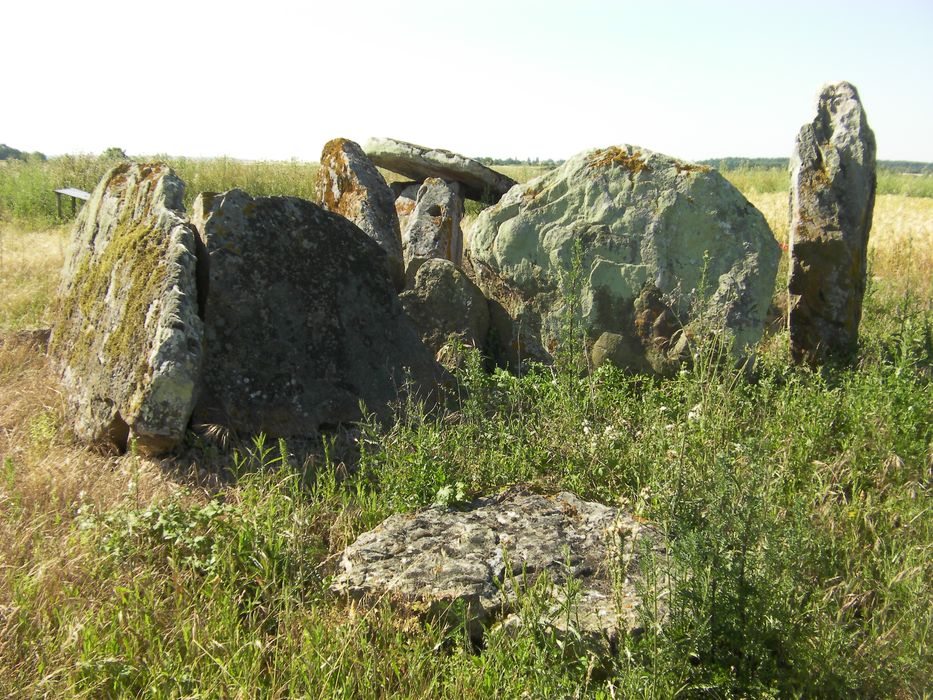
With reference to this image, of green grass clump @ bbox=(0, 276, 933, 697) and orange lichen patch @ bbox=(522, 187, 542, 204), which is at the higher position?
orange lichen patch @ bbox=(522, 187, 542, 204)

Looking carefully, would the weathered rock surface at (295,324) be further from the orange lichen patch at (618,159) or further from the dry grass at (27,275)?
the dry grass at (27,275)

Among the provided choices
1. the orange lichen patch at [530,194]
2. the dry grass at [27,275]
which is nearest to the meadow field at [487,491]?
the dry grass at [27,275]

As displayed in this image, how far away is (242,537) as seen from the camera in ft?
11.1

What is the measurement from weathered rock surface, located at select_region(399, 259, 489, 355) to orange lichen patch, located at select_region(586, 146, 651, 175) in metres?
1.63

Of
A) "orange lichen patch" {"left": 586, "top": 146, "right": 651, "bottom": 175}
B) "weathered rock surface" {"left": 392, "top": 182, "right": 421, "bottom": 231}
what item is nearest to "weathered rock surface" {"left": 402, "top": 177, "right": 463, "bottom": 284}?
"weathered rock surface" {"left": 392, "top": 182, "right": 421, "bottom": 231}

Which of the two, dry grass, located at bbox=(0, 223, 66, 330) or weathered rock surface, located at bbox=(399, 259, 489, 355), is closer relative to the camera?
weathered rock surface, located at bbox=(399, 259, 489, 355)

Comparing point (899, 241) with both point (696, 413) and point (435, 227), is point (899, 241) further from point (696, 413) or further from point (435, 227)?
point (696, 413)

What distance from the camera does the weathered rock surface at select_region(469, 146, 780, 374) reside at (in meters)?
6.10

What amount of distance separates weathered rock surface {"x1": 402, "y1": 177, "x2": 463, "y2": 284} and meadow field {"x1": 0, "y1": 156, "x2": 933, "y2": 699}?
3.13 meters

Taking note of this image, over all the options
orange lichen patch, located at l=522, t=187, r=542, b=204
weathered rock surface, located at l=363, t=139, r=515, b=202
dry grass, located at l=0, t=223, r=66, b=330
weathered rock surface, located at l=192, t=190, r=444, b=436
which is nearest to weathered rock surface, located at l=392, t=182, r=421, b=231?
weathered rock surface, located at l=363, t=139, r=515, b=202

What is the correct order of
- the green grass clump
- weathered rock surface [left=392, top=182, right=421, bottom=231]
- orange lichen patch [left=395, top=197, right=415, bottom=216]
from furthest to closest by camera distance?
orange lichen patch [left=395, top=197, right=415, bottom=216] < weathered rock surface [left=392, top=182, right=421, bottom=231] < the green grass clump

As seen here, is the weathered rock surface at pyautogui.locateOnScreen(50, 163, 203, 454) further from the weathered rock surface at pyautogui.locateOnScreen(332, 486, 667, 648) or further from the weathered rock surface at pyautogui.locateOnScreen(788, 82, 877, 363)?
the weathered rock surface at pyautogui.locateOnScreen(788, 82, 877, 363)

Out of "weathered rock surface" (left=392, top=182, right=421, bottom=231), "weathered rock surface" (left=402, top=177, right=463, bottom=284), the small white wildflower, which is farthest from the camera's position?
"weathered rock surface" (left=392, top=182, right=421, bottom=231)

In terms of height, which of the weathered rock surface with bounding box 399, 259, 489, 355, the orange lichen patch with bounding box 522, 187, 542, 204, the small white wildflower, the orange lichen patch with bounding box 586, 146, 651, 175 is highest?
the orange lichen patch with bounding box 586, 146, 651, 175
